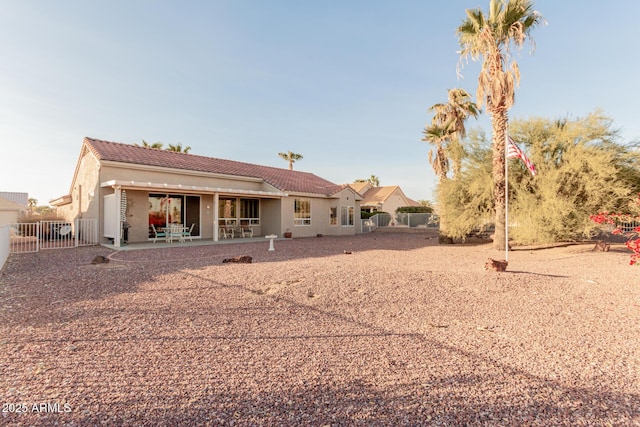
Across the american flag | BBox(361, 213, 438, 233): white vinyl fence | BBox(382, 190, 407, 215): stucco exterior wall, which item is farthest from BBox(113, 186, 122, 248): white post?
BBox(382, 190, 407, 215): stucco exterior wall

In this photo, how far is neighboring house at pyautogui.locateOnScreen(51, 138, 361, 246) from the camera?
14633 millimetres

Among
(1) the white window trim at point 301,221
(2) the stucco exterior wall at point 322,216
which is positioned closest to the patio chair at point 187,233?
(2) the stucco exterior wall at point 322,216

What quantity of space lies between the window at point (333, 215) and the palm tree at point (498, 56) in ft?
37.2

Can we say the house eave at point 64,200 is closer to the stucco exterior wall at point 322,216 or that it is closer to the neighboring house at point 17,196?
the neighboring house at point 17,196

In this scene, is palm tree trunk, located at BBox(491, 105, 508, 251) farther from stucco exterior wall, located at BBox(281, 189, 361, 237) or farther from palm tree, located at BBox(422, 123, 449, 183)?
stucco exterior wall, located at BBox(281, 189, 361, 237)

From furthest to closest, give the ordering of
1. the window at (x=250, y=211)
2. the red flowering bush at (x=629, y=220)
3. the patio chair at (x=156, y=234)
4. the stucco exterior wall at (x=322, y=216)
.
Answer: the stucco exterior wall at (x=322, y=216) < the window at (x=250, y=211) < the patio chair at (x=156, y=234) < the red flowering bush at (x=629, y=220)

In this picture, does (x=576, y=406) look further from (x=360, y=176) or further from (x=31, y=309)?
(x=360, y=176)

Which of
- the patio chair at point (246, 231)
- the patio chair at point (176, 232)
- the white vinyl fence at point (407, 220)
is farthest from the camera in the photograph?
the white vinyl fence at point (407, 220)

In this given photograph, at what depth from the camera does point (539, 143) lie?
13281 mm

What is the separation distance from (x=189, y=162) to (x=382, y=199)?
91.5 ft

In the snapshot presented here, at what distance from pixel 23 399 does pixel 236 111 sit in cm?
2109

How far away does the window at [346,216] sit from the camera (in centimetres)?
2319

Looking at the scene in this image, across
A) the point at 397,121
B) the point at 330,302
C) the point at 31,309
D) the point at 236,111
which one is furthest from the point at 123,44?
the point at 397,121

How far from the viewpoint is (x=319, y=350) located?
12.2 ft
